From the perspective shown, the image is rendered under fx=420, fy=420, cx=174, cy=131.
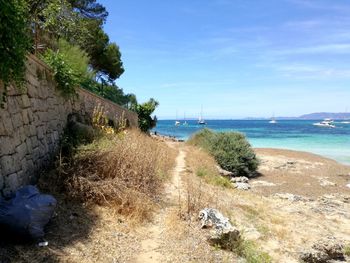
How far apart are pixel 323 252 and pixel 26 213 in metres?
5.98

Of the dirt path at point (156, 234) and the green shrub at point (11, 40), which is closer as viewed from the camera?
the green shrub at point (11, 40)

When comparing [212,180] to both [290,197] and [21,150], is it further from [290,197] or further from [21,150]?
[21,150]

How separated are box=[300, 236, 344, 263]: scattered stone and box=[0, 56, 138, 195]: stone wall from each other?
17.5ft

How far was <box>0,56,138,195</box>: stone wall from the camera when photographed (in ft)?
20.3

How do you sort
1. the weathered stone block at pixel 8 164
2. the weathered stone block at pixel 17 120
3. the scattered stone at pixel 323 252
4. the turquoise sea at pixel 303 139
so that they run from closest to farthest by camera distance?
the weathered stone block at pixel 8 164 → the weathered stone block at pixel 17 120 → the scattered stone at pixel 323 252 → the turquoise sea at pixel 303 139

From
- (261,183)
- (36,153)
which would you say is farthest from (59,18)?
(261,183)

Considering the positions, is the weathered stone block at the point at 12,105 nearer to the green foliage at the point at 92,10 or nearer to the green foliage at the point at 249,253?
the green foliage at the point at 249,253

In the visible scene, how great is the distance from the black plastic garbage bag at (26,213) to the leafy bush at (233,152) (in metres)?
16.1

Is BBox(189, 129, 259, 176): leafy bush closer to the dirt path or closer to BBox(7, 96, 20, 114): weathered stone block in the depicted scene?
the dirt path

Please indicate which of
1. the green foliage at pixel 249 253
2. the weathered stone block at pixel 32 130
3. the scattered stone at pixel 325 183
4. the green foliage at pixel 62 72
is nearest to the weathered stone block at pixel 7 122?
the weathered stone block at pixel 32 130

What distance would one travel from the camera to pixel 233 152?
21906 millimetres

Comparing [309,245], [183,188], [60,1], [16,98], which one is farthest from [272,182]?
[16,98]

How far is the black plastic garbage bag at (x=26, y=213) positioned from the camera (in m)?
5.06

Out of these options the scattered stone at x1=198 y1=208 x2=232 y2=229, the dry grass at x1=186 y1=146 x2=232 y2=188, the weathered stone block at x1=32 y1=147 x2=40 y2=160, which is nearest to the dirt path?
the scattered stone at x1=198 y1=208 x2=232 y2=229
